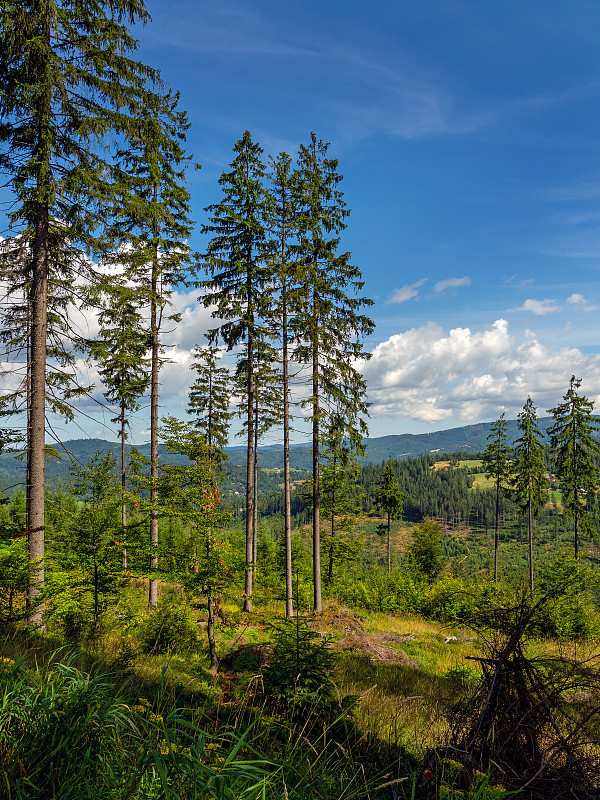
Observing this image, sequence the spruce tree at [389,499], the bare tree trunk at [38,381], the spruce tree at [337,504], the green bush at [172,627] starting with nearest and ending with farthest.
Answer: the bare tree trunk at [38,381]
the green bush at [172,627]
the spruce tree at [337,504]
the spruce tree at [389,499]

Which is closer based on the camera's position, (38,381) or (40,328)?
(38,381)

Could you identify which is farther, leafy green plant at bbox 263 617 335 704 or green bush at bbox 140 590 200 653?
green bush at bbox 140 590 200 653

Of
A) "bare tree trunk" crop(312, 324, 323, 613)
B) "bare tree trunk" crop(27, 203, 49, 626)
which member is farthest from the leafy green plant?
"bare tree trunk" crop(312, 324, 323, 613)

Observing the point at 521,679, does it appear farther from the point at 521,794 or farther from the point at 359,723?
the point at 359,723

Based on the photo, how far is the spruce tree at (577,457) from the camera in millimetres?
22766

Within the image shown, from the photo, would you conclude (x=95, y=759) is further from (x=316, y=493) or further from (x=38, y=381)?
(x=316, y=493)

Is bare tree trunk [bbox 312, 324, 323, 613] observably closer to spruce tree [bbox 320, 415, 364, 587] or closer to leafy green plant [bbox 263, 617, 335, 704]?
spruce tree [bbox 320, 415, 364, 587]

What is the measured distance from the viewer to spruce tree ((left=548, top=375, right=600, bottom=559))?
74.7 feet

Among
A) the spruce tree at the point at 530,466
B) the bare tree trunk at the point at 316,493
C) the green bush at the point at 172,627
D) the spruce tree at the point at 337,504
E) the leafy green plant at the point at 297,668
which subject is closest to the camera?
the leafy green plant at the point at 297,668

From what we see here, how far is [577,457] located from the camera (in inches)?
904

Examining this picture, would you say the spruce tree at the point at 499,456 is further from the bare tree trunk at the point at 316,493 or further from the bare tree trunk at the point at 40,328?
the bare tree trunk at the point at 40,328

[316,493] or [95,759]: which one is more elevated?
[95,759]

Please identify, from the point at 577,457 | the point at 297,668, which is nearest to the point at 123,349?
the point at 297,668

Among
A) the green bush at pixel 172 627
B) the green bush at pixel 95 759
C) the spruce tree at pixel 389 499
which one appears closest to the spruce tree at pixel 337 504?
the spruce tree at pixel 389 499
